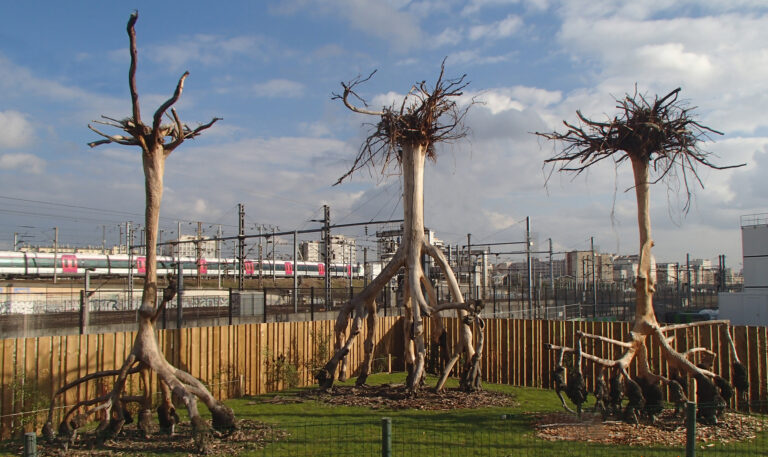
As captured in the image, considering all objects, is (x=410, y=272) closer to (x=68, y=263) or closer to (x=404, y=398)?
(x=404, y=398)

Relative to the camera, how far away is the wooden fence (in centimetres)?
927

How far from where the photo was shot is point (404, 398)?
38.7ft

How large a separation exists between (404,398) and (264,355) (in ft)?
11.4

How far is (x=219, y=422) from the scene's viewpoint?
28.1 feet

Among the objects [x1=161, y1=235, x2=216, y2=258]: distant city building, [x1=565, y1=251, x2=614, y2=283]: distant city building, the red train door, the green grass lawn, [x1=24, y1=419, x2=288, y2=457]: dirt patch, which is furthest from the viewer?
[x1=565, y1=251, x2=614, y2=283]: distant city building

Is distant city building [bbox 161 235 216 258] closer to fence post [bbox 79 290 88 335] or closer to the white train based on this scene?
the white train

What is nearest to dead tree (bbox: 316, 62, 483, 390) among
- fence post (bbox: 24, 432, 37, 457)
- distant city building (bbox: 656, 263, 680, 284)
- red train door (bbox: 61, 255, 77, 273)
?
fence post (bbox: 24, 432, 37, 457)

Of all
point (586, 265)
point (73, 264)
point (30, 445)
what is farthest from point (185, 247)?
point (30, 445)

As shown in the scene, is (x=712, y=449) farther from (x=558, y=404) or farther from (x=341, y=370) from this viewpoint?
(x=341, y=370)

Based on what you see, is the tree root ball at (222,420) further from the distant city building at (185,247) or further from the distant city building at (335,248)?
the distant city building at (335,248)

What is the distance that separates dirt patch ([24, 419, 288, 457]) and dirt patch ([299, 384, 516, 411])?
2.85m

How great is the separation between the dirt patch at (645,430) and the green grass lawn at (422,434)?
0.21 meters

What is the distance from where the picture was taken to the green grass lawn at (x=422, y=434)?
7.93 m

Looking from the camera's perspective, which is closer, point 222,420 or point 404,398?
point 222,420
